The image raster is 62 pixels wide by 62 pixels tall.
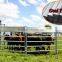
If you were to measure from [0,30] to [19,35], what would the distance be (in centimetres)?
109

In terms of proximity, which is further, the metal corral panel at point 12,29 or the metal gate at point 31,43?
the metal corral panel at point 12,29

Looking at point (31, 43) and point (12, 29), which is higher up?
point (12, 29)

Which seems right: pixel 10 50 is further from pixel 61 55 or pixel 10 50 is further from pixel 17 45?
pixel 61 55

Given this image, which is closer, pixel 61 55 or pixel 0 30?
pixel 61 55

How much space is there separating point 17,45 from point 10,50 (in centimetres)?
47

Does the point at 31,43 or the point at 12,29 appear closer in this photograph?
the point at 31,43

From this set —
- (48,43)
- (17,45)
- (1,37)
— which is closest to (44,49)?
(48,43)

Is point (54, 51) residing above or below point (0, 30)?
below

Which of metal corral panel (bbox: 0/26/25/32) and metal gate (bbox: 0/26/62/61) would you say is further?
metal corral panel (bbox: 0/26/25/32)

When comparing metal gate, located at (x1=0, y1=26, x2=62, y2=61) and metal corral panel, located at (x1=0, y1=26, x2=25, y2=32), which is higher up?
metal corral panel, located at (x1=0, y1=26, x2=25, y2=32)

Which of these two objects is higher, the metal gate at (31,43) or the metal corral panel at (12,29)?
the metal corral panel at (12,29)

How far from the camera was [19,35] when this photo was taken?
17.6m

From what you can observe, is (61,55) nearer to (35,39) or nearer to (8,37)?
(35,39)

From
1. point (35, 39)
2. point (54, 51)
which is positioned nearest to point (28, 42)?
point (35, 39)
